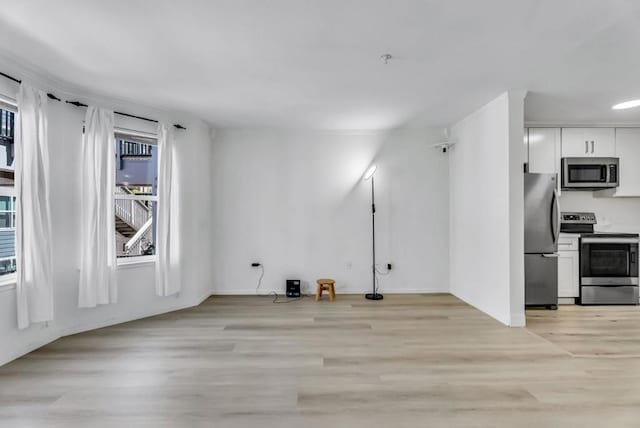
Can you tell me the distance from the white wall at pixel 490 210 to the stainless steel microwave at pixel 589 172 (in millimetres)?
1364

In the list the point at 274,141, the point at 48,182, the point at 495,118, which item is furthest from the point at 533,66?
the point at 48,182

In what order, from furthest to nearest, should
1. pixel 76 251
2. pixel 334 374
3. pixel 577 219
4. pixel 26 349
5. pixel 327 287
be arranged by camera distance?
pixel 327 287 < pixel 577 219 < pixel 76 251 < pixel 26 349 < pixel 334 374

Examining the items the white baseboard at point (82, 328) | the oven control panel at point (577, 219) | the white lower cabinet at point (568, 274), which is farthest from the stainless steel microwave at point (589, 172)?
the white baseboard at point (82, 328)

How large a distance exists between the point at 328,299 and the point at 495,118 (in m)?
3.14

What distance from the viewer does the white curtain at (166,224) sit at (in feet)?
13.4

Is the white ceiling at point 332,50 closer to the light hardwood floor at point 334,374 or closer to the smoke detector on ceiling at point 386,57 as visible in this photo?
the smoke detector on ceiling at point 386,57

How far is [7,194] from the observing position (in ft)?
9.61

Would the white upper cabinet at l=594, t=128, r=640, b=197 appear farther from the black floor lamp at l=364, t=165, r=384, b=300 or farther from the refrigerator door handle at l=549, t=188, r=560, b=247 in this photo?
the black floor lamp at l=364, t=165, r=384, b=300

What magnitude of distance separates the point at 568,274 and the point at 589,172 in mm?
1423

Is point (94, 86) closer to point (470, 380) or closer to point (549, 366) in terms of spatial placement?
point (470, 380)

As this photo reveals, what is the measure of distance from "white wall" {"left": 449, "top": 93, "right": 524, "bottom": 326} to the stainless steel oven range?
1.46 metres

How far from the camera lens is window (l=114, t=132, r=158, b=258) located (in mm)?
4008

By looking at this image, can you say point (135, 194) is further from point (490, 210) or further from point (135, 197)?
point (490, 210)

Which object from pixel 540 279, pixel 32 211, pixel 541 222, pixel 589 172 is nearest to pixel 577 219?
pixel 589 172
